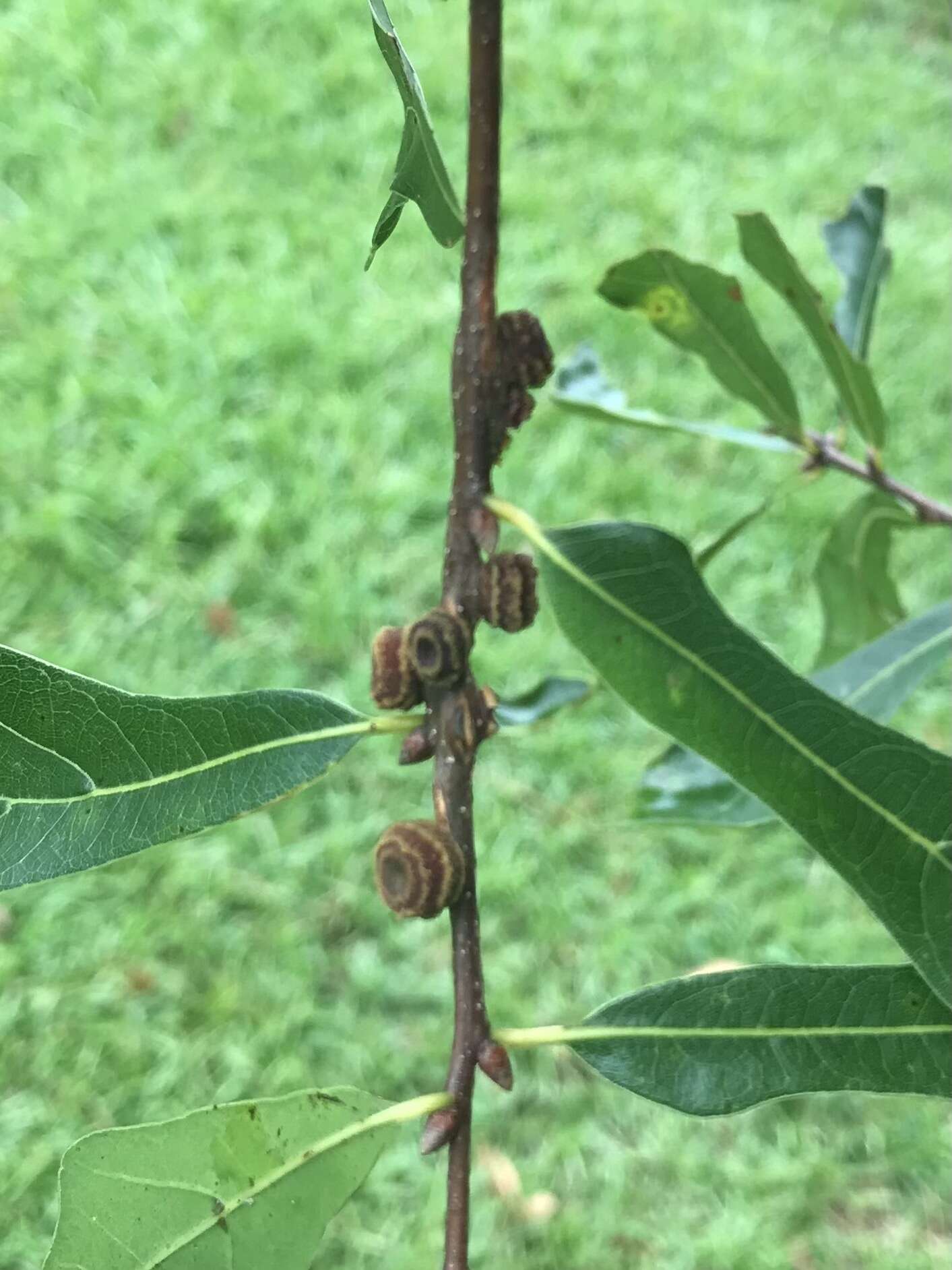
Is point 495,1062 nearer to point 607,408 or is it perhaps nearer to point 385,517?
point 607,408

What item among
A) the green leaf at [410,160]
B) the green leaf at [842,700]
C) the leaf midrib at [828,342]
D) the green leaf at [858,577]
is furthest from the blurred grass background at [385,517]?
the green leaf at [410,160]

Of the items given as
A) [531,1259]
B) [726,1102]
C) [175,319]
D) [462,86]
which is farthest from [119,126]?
[726,1102]

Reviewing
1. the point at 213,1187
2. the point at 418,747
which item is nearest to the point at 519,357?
the point at 418,747

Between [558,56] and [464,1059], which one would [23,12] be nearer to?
[558,56]

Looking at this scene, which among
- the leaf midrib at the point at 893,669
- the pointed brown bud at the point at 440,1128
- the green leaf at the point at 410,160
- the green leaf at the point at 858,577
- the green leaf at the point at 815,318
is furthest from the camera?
the green leaf at the point at 858,577

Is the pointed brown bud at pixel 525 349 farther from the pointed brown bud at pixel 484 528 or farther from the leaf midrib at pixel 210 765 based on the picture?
the leaf midrib at pixel 210 765

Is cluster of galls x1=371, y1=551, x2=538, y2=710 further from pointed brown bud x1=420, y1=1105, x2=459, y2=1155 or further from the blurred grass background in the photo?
the blurred grass background
